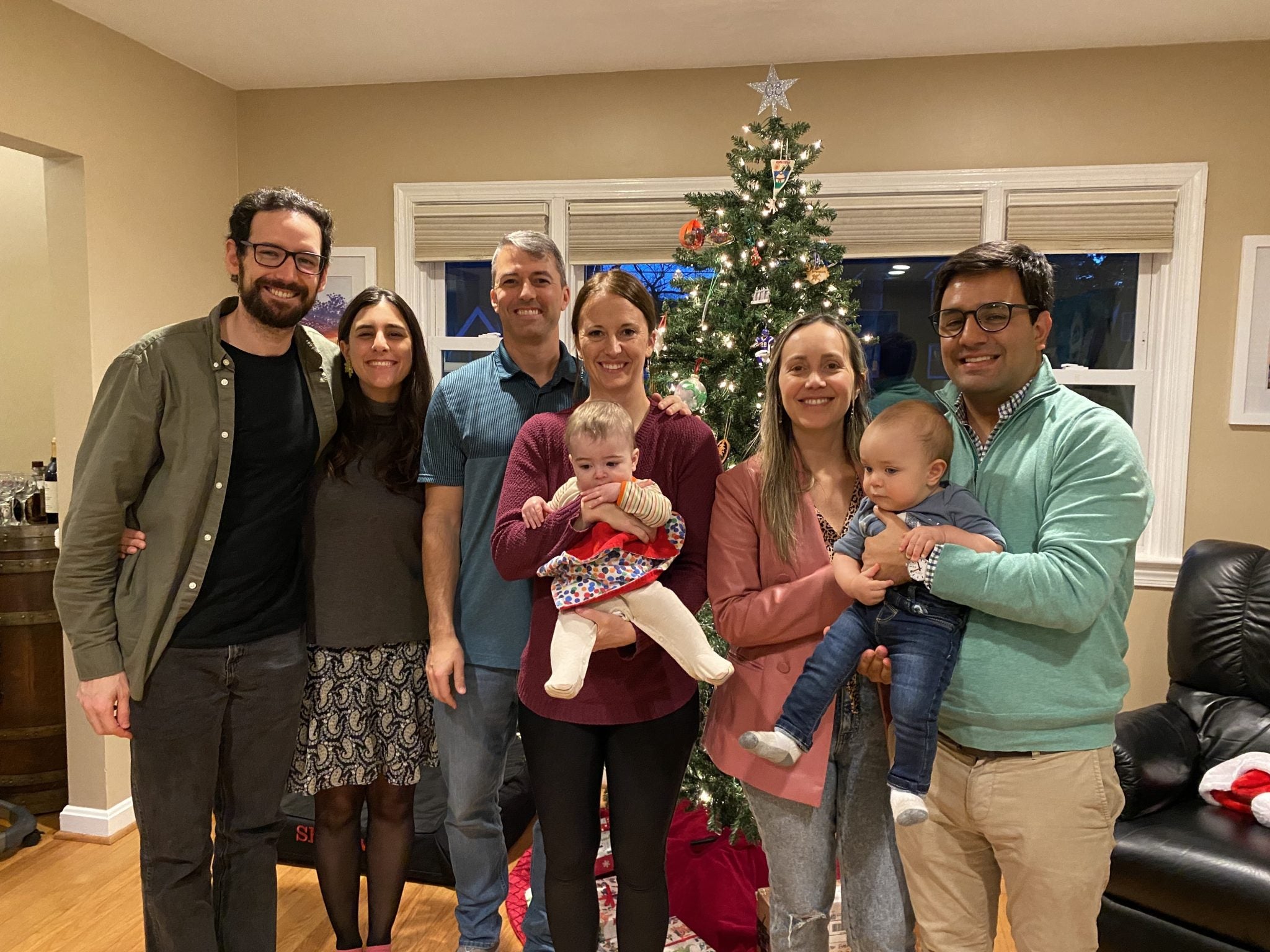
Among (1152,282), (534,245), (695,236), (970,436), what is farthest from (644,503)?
(1152,282)

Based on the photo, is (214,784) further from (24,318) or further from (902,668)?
(24,318)

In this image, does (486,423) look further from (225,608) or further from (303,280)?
(225,608)

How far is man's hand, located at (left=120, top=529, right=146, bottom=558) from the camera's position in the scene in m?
1.88

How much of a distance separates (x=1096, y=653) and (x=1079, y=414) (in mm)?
425

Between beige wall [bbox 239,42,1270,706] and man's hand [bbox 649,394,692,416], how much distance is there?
2345mm

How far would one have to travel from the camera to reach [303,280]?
194 centimetres

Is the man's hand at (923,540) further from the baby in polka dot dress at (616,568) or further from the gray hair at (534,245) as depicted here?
the gray hair at (534,245)

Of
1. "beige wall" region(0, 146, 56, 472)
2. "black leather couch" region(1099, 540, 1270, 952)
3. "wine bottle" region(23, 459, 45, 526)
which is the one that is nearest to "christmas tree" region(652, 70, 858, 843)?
"black leather couch" region(1099, 540, 1270, 952)

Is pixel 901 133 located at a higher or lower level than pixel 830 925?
higher

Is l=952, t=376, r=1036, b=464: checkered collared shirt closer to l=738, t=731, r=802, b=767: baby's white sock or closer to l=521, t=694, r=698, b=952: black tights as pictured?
l=738, t=731, r=802, b=767: baby's white sock

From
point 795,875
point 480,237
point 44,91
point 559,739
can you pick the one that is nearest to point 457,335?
point 480,237

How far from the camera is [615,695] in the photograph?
5.37ft

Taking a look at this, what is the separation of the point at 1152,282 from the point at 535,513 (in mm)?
3342

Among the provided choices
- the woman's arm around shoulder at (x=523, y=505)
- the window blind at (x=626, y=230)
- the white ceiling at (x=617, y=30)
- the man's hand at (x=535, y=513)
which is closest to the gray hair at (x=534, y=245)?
the woman's arm around shoulder at (x=523, y=505)
